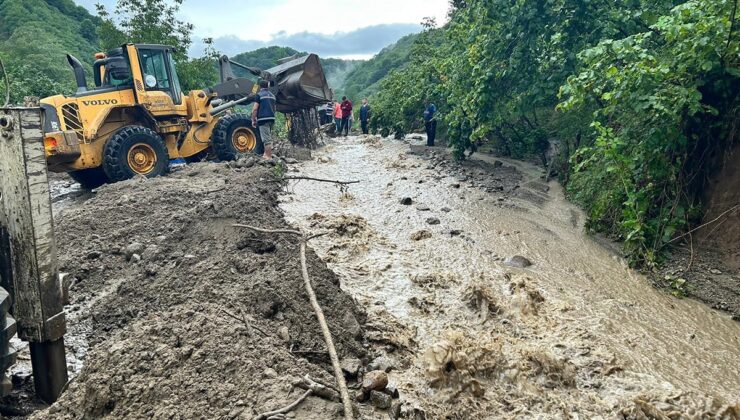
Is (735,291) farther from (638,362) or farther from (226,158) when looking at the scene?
(226,158)

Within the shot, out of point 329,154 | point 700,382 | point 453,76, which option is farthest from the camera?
point 329,154

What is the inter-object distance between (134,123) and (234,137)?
226cm

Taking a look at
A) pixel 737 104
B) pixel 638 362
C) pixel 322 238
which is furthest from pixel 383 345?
pixel 737 104

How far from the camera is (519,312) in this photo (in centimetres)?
455

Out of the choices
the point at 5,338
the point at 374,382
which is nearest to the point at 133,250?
the point at 5,338

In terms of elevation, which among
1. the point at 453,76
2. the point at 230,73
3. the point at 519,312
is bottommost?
the point at 519,312

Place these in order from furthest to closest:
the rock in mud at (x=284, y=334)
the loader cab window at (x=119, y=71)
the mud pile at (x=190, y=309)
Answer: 1. the loader cab window at (x=119, y=71)
2. the rock in mud at (x=284, y=334)
3. the mud pile at (x=190, y=309)

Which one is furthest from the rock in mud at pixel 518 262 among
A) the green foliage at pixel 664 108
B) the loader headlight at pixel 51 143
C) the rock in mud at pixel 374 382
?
the loader headlight at pixel 51 143

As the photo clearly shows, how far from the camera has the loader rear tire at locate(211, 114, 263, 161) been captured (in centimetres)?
1082

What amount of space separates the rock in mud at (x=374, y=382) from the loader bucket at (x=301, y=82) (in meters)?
10.6

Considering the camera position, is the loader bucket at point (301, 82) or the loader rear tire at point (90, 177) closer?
the loader rear tire at point (90, 177)

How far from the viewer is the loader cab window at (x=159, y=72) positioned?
9.33m

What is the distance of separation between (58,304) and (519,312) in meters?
3.65

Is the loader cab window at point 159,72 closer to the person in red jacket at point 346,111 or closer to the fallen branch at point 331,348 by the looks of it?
the fallen branch at point 331,348
